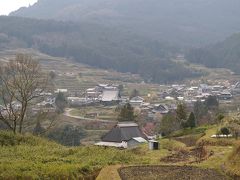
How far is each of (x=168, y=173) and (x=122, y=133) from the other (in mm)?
24095

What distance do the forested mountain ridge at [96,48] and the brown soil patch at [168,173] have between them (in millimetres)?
121263

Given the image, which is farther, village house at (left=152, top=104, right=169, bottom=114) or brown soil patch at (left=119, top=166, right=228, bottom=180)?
village house at (left=152, top=104, right=169, bottom=114)

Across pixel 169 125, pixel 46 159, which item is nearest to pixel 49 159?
pixel 46 159

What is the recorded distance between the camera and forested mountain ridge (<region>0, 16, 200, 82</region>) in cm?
14825

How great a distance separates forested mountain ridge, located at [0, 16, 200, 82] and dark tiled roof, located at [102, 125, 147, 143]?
9731cm

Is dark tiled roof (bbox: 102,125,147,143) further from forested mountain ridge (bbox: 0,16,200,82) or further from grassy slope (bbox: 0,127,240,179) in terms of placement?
forested mountain ridge (bbox: 0,16,200,82)

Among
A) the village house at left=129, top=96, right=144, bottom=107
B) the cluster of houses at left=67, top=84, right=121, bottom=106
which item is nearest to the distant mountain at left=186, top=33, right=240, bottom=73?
the village house at left=129, top=96, right=144, bottom=107

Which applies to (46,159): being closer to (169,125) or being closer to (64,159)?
(64,159)

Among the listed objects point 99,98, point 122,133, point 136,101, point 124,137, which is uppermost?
point 122,133

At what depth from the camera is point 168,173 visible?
18.4m

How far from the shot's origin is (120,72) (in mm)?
154625

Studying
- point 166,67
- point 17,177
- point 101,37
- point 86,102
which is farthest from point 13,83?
point 101,37

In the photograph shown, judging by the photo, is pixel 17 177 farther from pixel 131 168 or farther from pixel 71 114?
pixel 71 114

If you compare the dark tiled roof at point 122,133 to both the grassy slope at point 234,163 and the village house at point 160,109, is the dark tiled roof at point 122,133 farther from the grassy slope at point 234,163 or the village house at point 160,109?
the village house at point 160,109
